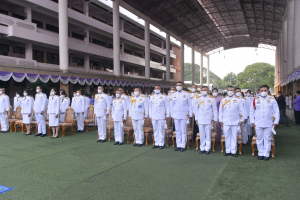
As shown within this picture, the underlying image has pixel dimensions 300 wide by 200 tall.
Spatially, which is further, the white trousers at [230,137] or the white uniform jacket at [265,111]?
the white trousers at [230,137]

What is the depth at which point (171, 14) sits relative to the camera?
28.3m

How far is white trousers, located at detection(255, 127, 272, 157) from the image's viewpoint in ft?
17.8

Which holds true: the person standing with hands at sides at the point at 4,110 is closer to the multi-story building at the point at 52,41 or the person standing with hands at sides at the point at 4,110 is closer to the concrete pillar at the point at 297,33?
the multi-story building at the point at 52,41

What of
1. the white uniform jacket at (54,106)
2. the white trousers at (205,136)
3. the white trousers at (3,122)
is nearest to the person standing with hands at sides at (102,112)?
the white uniform jacket at (54,106)

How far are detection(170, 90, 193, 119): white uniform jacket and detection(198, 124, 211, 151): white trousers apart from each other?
526 mm

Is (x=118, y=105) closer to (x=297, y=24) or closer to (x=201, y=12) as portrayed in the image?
(x=297, y=24)

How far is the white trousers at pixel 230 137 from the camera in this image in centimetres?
580

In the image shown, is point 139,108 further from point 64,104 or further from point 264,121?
point 64,104

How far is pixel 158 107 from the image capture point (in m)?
6.73

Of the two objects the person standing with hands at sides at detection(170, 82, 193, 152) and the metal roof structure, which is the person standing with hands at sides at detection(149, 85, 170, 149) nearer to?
the person standing with hands at sides at detection(170, 82, 193, 152)

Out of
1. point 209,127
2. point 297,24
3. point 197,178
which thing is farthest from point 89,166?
point 297,24

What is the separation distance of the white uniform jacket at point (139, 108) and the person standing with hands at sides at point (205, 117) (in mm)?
1621

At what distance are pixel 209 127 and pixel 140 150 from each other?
196 centimetres

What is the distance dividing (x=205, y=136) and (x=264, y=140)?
1.39 meters
